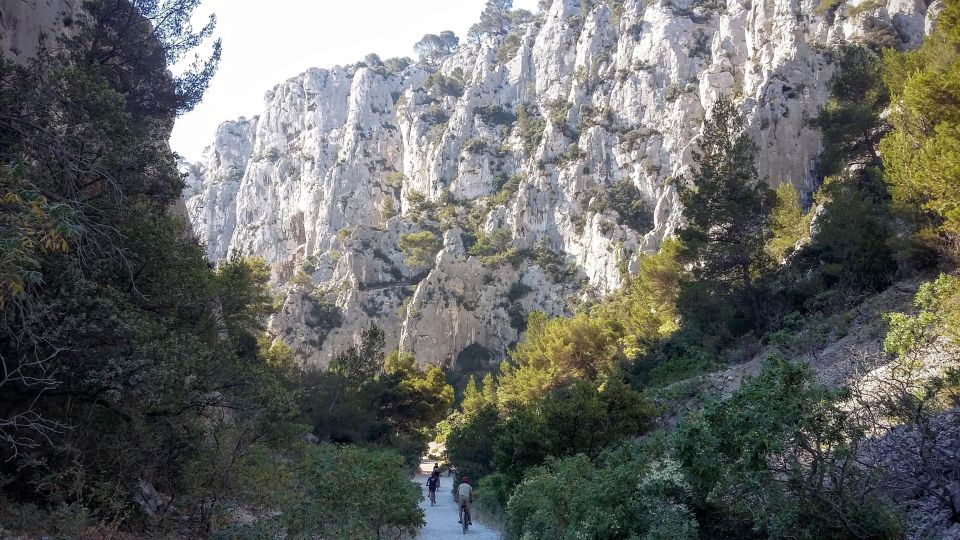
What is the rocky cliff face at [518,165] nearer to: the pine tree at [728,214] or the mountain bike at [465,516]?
the pine tree at [728,214]

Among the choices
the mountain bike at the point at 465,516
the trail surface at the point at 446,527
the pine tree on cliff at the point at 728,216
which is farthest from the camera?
the pine tree on cliff at the point at 728,216

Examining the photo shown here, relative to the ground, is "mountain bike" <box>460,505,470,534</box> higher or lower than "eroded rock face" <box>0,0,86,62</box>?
lower

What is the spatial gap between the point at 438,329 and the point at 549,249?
1649 cm

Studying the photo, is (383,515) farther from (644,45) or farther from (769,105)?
(644,45)

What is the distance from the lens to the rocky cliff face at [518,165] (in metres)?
59.8

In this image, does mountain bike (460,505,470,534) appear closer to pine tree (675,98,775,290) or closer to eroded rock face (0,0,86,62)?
eroded rock face (0,0,86,62)

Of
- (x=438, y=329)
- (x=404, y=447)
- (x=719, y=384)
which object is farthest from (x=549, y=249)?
(x=719, y=384)

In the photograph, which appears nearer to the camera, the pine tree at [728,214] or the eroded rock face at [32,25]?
the eroded rock face at [32,25]

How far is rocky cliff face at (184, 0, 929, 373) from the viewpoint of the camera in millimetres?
59844

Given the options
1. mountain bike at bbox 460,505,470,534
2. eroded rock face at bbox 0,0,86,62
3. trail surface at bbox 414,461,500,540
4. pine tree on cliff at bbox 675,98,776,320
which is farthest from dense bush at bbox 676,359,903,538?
pine tree on cliff at bbox 675,98,776,320

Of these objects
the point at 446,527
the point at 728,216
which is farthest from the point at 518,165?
the point at 446,527

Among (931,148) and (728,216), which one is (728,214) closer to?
(728,216)

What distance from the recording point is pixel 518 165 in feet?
283

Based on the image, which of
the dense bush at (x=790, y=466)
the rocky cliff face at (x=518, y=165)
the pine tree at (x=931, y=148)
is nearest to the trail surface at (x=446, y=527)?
the dense bush at (x=790, y=466)
